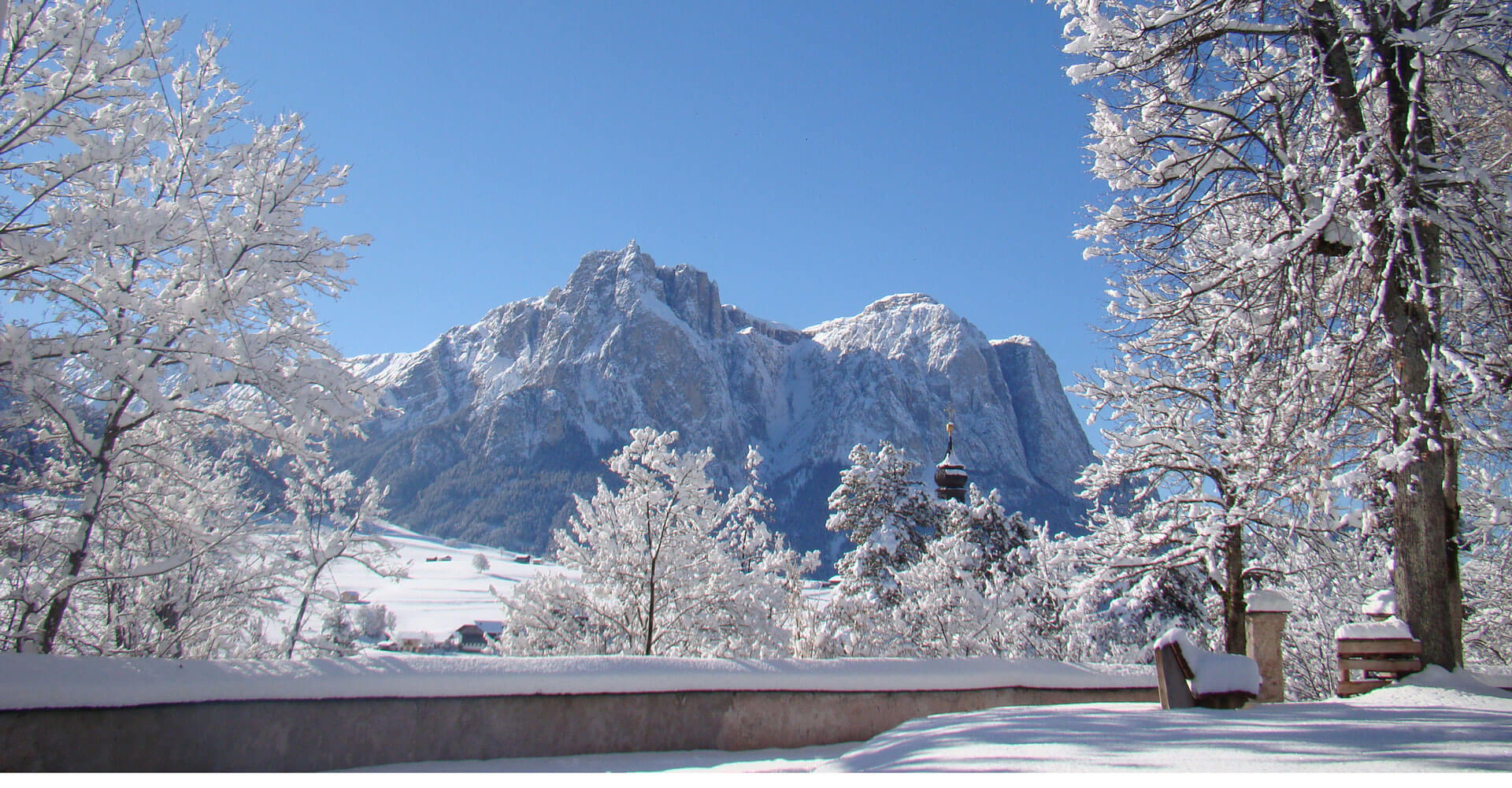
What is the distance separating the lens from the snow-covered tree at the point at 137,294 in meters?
6.63

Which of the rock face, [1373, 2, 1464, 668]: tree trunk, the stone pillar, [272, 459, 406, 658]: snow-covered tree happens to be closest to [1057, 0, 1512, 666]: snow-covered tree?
[1373, 2, 1464, 668]: tree trunk

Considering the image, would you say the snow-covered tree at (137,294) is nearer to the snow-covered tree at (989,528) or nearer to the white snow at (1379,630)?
the white snow at (1379,630)

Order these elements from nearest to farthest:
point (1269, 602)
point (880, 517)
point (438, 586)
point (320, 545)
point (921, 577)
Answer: point (1269, 602)
point (320, 545)
point (921, 577)
point (880, 517)
point (438, 586)

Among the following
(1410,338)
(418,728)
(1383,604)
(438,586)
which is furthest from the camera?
(438,586)

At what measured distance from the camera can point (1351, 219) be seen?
6785 millimetres

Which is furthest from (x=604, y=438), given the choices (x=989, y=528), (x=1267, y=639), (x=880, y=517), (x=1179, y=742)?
(x=1179, y=742)

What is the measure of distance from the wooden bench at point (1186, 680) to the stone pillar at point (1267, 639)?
2.68 metres

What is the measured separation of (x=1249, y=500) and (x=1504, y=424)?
2.77m

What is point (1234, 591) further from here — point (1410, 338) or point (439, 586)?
point (439, 586)

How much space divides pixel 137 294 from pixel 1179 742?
8.33 metres

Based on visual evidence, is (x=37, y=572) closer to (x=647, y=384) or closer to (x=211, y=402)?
(x=211, y=402)

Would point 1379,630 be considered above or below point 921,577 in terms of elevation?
above

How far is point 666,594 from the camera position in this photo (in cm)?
1784

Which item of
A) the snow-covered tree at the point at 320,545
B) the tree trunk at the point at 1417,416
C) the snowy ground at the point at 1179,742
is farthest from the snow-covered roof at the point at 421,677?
the snow-covered tree at the point at 320,545
